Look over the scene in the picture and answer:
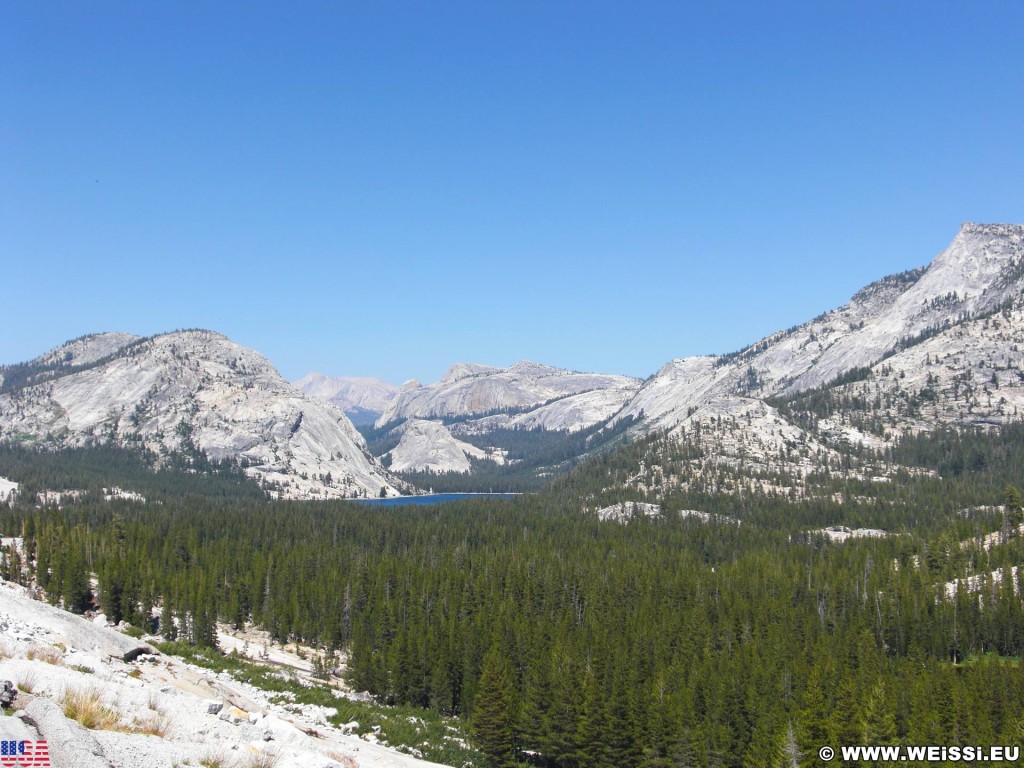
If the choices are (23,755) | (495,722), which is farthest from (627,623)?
(23,755)

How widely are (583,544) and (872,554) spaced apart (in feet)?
217

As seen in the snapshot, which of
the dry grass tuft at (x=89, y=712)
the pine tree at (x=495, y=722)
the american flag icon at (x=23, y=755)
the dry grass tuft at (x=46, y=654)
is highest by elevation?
the american flag icon at (x=23, y=755)

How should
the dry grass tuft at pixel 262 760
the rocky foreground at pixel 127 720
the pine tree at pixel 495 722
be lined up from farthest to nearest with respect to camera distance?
the pine tree at pixel 495 722
the dry grass tuft at pixel 262 760
the rocky foreground at pixel 127 720

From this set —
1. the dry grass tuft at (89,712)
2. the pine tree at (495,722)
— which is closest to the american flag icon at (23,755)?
the dry grass tuft at (89,712)

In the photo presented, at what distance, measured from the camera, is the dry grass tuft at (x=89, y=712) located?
81.8 feet

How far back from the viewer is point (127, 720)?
28719 mm

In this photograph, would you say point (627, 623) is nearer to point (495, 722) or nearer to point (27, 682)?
point (495, 722)

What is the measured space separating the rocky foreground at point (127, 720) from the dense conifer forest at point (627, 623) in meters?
31.4

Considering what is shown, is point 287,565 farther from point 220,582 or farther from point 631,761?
point 631,761

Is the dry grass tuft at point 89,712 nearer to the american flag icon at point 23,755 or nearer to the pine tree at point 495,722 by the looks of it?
the american flag icon at point 23,755

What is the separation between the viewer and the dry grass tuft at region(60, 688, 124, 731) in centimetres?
2494

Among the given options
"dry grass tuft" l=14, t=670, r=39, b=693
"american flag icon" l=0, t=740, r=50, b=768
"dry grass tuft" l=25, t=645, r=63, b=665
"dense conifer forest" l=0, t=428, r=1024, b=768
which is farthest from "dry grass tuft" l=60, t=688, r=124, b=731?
"dense conifer forest" l=0, t=428, r=1024, b=768

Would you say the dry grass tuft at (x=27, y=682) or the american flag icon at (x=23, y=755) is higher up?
the american flag icon at (x=23, y=755)

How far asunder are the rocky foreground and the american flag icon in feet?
1.10
